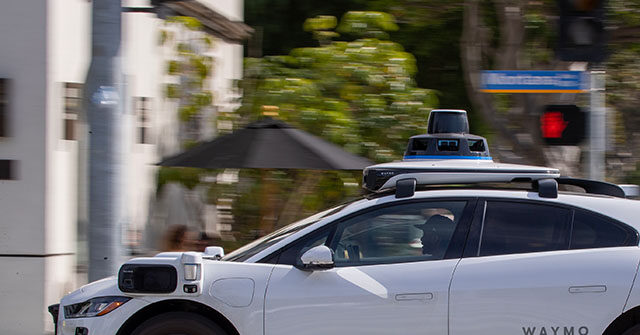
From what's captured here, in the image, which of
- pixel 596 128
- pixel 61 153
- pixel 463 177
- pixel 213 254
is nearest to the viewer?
pixel 463 177

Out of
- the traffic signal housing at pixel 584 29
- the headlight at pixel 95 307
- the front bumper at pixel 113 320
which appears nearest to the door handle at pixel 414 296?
the front bumper at pixel 113 320

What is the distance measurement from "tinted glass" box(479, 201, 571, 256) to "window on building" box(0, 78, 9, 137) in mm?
5161

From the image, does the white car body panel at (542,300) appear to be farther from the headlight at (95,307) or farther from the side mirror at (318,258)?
the headlight at (95,307)

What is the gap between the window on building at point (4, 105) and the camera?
8.33 m

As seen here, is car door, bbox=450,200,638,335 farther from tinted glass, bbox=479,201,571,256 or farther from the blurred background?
the blurred background

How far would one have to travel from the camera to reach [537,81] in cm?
802

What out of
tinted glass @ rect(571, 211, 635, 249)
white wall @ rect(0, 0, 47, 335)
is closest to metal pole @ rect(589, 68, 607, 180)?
tinted glass @ rect(571, 211, 635, 249)

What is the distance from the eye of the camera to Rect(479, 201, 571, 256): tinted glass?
5.24 metres

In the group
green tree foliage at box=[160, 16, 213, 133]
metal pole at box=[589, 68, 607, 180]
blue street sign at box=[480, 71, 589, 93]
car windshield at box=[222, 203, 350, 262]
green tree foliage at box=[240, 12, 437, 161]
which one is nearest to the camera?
car windshield at box=[222, 203, 350, 262]

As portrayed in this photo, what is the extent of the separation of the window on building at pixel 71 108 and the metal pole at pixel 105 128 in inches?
77.9

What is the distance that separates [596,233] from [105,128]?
385 cm

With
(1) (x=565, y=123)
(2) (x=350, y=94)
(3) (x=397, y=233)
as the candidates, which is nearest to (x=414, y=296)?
(3) (x=397, y=233)

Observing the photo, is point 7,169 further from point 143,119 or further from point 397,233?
point 397,233

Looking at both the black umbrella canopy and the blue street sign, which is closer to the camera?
the blue street sign
